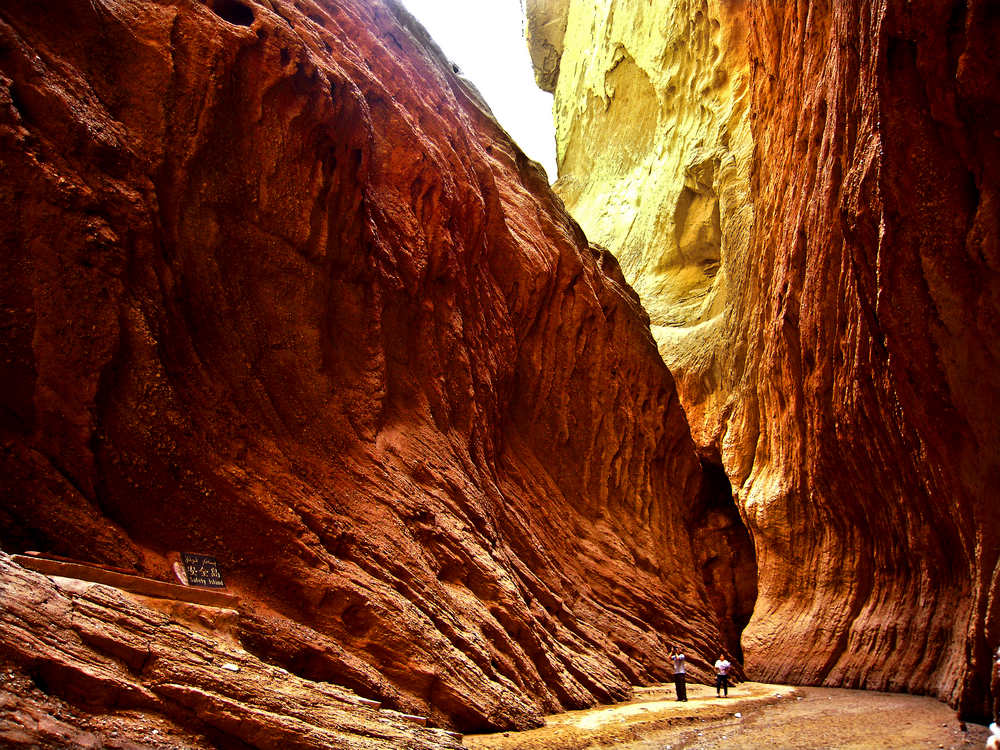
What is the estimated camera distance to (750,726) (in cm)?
806

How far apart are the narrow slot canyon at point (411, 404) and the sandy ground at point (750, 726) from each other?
0.10 metres

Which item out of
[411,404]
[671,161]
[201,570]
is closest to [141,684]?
[201,570]

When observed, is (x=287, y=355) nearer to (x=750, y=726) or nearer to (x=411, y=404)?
(x=411, y=404)

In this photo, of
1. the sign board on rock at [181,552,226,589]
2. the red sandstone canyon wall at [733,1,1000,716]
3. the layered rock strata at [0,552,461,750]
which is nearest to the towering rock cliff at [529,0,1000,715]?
the red sandstone canyon wall at [733,1,1000,716]

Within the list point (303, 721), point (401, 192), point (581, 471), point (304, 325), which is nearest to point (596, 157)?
point (581, 471)

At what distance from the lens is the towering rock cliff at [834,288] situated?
619 centimetres

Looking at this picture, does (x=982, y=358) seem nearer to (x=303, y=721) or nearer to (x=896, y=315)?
(x=896, y=315)

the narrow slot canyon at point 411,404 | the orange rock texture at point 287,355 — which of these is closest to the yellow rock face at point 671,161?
the narrow slot canyon at point 411,404

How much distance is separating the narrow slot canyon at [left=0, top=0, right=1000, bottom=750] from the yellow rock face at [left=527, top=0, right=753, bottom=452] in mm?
6039

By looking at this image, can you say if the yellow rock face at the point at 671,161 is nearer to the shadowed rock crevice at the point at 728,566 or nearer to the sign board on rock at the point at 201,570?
the shadowed rock crevice at the point at 728,566

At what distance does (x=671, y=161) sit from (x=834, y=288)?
1594 centimetres

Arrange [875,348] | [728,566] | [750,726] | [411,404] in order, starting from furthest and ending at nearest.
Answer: [728,566], [875,348], [411,404], [750,726]

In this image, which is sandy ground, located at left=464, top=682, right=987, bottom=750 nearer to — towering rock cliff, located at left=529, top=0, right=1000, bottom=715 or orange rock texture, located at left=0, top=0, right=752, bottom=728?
orange rock texture, located at left=0, top=0, right=752, bottom=728

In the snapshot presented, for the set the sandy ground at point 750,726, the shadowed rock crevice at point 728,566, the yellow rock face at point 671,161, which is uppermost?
the yellow rock face at point 671,161
